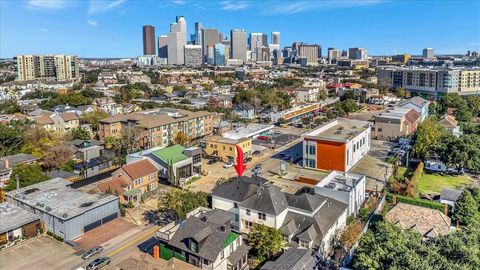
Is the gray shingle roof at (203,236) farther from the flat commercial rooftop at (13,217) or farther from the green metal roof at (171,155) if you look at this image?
the green metal roof at (171,155)

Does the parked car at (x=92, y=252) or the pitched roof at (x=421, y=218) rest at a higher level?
the pitched roof at (x=421, y=218)

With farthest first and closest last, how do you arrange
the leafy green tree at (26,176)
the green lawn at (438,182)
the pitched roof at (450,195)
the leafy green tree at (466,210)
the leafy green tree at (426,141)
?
the leafy green tree at (426,141)
the green lawn at (438,182)
the leafy green tree at (26,176)
the pitched roof at (450,195)
the leafy green tree at (466,210)

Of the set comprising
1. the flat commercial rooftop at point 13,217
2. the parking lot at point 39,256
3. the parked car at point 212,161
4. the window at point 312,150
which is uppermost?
the window at point 312,150

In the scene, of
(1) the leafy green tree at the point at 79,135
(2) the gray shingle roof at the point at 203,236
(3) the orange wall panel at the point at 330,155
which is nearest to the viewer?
(2) the gray shingle roof at the point at 203,236

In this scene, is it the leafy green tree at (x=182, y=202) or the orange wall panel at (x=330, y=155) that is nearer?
the leafy green tree at (x=182, y=202)

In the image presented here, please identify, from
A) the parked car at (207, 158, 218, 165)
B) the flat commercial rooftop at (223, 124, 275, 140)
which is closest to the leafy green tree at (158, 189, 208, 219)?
the parked car at (207, 158, 218, 165)

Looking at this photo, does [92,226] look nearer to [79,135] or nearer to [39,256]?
[39,256]

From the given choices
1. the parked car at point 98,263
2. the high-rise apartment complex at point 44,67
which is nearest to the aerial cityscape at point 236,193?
the parked car at point 98,263
